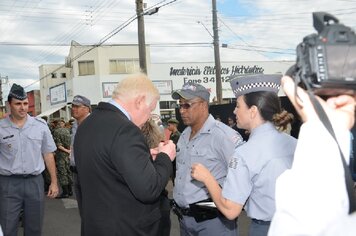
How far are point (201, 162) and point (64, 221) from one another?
431cm

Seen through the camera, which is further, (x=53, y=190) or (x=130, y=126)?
(x=53, y=190)

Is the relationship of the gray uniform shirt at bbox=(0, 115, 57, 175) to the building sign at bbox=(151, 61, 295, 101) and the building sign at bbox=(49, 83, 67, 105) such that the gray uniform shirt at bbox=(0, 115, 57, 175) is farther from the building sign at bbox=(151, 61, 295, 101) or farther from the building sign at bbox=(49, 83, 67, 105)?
the building sign at bbox=(49, 83, 67, 105)

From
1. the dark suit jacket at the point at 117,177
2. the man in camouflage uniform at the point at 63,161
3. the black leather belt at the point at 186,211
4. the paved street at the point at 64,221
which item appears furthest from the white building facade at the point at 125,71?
the dark suit jacket at the point at 117,177

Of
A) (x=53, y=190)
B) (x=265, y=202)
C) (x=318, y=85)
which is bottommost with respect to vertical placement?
(x=53, y=190)

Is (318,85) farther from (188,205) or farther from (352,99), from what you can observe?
(188,205)

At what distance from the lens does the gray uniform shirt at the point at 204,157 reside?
304 cm

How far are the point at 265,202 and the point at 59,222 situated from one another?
17.0ft

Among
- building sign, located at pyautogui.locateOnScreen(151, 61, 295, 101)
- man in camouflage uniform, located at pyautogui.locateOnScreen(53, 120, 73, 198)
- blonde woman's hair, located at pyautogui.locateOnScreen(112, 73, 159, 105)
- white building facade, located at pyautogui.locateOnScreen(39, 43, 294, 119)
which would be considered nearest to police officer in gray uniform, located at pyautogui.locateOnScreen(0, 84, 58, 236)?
blonde woman's hair, located at pyautogui.locateOnScreen(112, 73, 159, 105)

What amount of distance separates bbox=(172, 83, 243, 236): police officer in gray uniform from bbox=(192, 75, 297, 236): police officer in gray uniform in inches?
26.0

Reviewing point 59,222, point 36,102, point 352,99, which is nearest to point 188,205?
point 352,99

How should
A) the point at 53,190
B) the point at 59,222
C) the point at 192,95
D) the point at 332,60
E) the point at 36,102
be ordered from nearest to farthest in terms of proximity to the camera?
the point at 332,60 → the point at 192,95 → the point at 53,190 → the point at 59,222 → the point at 36,102

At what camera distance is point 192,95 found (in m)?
3.46

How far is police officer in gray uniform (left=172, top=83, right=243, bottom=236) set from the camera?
2.93 meters

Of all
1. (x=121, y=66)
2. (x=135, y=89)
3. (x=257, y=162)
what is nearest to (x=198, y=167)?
(x=257, y=162)
